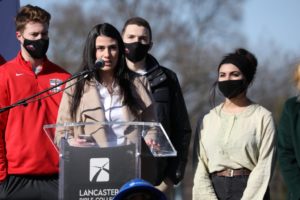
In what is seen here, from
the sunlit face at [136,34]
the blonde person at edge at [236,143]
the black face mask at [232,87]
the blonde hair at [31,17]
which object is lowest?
the blonde person at edge at [236,143]

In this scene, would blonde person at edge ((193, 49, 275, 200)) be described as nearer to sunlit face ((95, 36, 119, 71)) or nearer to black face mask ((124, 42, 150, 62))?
black face mask ((124, 42, 150, 62))

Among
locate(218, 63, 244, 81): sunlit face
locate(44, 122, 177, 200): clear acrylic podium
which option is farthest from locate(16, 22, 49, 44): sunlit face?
locate(44, 122, 177, 200): clear acrylic podium

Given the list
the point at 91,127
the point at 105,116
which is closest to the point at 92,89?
the point at 105,116

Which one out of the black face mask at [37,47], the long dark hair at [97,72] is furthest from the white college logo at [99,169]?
the black face mask at [37,47]

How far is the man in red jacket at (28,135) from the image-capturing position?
7117 millimetres

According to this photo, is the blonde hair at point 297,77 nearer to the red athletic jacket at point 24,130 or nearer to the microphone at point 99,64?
the microphone at point 99,64

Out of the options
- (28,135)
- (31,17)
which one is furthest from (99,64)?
(31,17)

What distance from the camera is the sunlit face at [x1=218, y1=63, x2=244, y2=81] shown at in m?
7.37

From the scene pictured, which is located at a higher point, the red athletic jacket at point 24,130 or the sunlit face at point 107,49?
the sunlit face at point 107,49

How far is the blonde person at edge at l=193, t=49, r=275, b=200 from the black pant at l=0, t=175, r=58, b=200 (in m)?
1.11

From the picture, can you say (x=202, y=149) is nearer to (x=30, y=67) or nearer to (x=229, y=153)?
(x=229, y=153)

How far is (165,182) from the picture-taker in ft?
24.7

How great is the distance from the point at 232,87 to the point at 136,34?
93 cm

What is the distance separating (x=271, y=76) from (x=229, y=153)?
137 feet
